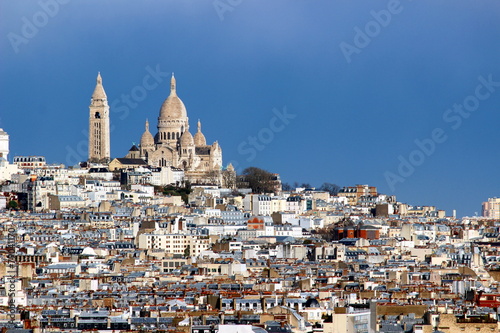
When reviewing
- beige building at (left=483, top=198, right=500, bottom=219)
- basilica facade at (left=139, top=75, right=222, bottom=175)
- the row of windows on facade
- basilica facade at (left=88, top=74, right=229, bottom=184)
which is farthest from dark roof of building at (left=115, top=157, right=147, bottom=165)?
beige building at (left=483, top=198, right=500, bottom=219)

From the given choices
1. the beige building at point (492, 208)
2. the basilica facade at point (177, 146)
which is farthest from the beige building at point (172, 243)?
the beige building at point (492, 208)

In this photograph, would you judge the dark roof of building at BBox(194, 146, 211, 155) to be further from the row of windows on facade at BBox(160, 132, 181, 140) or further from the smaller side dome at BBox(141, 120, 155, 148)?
the smaller side dome at BBox(141, 120, 155, 148)

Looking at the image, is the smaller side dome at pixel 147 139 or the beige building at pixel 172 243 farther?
the smaller side dome at pixel 147 139

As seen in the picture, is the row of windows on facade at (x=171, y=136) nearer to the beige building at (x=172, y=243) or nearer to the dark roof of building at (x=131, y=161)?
the dark roof of building at (x=131, y=161)

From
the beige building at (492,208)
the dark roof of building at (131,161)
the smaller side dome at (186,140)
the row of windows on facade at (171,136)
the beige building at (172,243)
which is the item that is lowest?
the beige building at (172,243)

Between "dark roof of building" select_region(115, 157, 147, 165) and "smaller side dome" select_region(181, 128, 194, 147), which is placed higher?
"smaller side dome" select_region(181, 128, 194, 147)

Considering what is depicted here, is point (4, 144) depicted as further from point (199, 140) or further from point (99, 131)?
point (199, 140)

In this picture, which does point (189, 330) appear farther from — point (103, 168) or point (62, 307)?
point (103, 168)

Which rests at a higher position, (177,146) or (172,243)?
(177,146)

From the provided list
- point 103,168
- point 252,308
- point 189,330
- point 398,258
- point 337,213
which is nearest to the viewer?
point 189,330

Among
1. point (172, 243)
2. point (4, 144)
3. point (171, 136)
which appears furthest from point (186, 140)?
point (172, 243)

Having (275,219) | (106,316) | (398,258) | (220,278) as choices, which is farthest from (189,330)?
(275,219)
